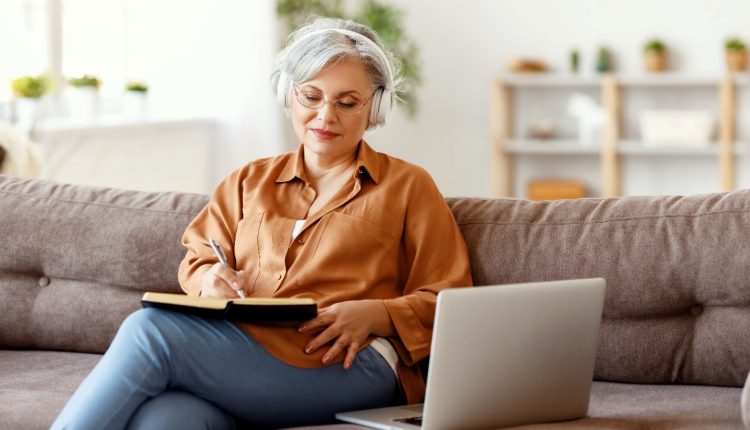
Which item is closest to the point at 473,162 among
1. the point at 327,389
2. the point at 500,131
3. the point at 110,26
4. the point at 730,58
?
the point at 500,131

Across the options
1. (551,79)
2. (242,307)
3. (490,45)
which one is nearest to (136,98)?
(490,45)

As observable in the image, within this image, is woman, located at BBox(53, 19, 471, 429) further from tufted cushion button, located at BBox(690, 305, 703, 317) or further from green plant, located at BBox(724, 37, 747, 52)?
green plant, located at BBox(724, 37, 747, 52)

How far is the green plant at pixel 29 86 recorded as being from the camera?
4.75 meters

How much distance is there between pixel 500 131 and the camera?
6.72m

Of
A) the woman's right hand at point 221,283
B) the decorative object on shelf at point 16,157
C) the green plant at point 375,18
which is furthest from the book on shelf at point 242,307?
the green plant at point 375,18

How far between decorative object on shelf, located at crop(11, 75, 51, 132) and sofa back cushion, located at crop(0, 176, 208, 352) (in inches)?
84.7

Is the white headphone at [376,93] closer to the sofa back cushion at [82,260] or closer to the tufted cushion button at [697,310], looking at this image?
the sofa back cushion at [82,260]

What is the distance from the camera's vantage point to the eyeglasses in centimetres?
231

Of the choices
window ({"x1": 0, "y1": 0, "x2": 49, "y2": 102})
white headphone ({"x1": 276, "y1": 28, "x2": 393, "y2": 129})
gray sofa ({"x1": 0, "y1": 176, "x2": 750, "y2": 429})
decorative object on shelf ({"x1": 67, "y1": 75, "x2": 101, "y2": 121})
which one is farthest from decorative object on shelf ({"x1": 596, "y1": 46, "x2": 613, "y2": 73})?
white headphone ({"x1": 276, "y1": 28, "x2": 393, "y2": 129})

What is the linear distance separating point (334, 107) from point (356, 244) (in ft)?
0.96

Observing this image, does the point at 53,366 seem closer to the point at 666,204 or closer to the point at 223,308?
the point at 223,308

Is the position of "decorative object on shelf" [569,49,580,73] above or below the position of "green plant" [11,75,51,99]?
above

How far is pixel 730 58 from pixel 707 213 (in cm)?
429

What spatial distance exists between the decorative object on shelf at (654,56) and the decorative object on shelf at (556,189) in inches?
31.4
